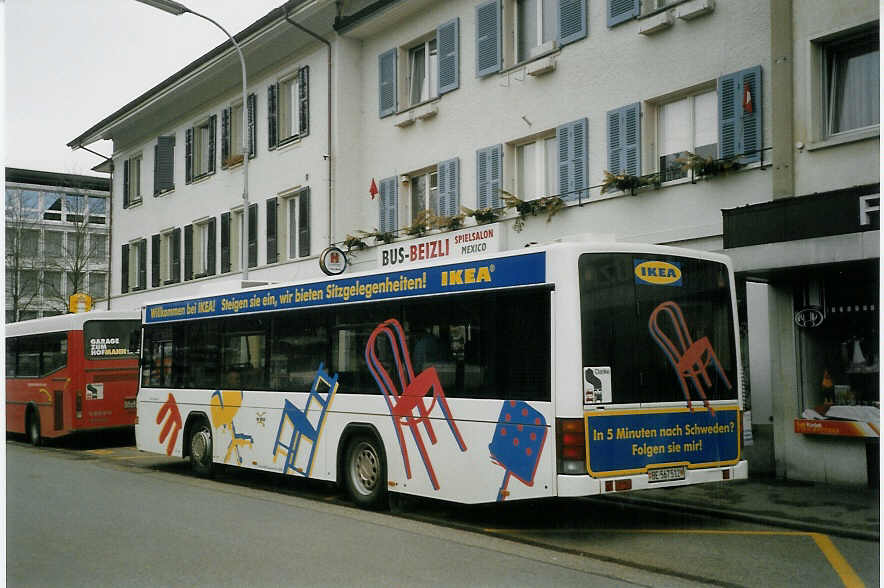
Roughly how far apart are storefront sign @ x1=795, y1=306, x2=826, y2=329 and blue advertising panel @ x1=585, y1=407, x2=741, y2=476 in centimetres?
354

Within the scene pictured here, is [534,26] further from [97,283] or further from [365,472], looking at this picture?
[97,283]

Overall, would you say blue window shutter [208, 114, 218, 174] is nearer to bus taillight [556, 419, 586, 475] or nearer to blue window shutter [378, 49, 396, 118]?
blue window shutter [378, 49, 396, 118]

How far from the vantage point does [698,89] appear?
1527 centimetres

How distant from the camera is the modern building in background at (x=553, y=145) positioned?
12.7 metres

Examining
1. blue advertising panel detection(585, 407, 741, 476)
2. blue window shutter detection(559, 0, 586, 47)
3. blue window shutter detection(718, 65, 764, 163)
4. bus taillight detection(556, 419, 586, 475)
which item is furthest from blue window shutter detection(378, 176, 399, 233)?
bus taillight detection(556, 419, 586, 475)

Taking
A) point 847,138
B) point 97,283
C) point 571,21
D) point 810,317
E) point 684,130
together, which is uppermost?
point 571,21

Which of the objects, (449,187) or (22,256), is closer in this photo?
(449,187)

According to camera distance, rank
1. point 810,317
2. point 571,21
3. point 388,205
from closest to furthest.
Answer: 1. point 810,317
2. point 571,21
3. point 388,205

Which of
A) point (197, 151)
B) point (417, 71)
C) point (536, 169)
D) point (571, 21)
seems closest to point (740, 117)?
point (571, 21)

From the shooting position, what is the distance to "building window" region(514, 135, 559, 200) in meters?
18.1

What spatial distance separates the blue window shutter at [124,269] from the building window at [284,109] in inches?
438

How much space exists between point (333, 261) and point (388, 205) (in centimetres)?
175

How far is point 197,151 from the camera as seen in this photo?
1197 inches

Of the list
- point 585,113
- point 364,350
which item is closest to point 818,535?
point 364,350
